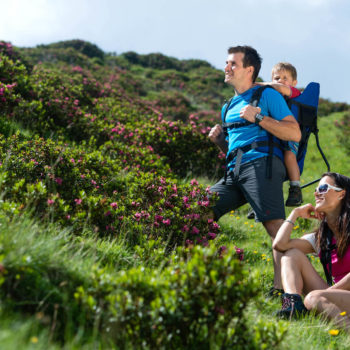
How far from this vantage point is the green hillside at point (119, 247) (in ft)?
8.43

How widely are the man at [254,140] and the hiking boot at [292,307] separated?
0.49 m

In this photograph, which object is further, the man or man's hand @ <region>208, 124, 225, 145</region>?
man's hand @ <region>208, 124, 225, 145</region>

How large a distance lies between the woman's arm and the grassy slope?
637 mm

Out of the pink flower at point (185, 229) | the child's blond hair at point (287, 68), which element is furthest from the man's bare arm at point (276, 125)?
the pink flower at point (185, 229)

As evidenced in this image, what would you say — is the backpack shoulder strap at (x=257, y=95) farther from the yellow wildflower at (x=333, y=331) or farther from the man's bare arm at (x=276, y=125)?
the yellow wildflower at (x=333, y=331)

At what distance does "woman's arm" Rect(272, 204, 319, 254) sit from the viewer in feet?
13.6

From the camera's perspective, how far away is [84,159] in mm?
5957

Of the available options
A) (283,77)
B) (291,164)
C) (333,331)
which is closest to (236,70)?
(283,77)

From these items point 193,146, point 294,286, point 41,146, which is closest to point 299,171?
point 294,286

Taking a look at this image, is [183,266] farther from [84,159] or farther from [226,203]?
[84,159]

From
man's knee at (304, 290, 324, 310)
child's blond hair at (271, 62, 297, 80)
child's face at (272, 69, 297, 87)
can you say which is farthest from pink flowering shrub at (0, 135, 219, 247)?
child's blond hair at (271, 62, 297, 80)

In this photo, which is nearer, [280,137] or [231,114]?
[280,137]

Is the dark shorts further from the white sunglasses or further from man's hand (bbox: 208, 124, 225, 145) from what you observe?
man's hand (bbox: 208, 124, 225, 145)

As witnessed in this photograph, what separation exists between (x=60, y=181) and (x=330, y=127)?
60.3ft
